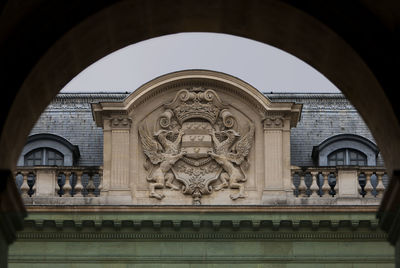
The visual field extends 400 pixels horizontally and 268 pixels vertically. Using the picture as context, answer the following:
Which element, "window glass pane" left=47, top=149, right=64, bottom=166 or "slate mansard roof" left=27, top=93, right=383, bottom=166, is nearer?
"window glass pane" left=47, top=149, right=64, bottom=166

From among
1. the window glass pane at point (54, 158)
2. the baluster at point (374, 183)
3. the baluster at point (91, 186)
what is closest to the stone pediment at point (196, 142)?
the baluster at point (91, 186)

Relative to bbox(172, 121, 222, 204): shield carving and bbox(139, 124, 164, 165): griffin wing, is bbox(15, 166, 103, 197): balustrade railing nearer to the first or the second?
bbox(139, 124, 164, 165): griffin wing

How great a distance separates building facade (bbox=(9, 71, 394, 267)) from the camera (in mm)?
40625

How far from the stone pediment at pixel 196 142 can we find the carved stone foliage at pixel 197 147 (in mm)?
29

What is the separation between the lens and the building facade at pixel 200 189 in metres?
40.6

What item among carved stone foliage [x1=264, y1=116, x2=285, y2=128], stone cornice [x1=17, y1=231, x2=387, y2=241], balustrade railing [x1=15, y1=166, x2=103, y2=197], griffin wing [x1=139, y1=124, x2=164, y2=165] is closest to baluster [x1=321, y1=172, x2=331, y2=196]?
stone cornice [x1=17, y1=231, x2=387, y2=241]

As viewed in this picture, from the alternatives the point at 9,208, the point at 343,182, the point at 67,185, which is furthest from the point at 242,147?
the point at 9,208

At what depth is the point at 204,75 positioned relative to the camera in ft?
137

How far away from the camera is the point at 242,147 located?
138 feet

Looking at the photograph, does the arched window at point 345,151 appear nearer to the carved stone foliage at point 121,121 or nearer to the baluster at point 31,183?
the carved stone foliage at point 121,121

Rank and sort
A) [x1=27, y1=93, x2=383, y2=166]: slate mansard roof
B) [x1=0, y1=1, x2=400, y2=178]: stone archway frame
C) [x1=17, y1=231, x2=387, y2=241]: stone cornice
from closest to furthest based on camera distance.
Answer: [x1=0, y1=1, x2=400, y2=178]: stone archway frame < [x1=17, y1=231, x2=387, y2=241]: stone cornice < [x1=27, y1=93, x2=383, y2=166]: slate mansard roof

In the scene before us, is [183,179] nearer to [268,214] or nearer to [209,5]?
[268,214]

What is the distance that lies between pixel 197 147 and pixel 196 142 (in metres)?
0.15

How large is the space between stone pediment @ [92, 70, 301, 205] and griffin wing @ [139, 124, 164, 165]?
0.10 feet
